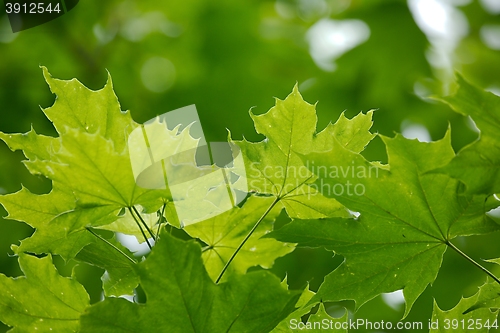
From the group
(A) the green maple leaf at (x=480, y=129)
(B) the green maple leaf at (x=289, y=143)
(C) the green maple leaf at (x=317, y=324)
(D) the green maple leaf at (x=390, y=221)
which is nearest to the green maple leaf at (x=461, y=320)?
(D) the green maple leaf at (x=390, y=221)

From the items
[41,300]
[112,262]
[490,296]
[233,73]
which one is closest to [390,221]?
[490,296]

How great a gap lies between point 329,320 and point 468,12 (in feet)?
9.41

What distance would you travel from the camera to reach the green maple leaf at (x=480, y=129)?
0.91 meters

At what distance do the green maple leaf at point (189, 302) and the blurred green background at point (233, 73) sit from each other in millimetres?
2109

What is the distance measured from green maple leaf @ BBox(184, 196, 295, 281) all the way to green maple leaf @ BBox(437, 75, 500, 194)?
469mm

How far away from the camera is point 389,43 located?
2.92 metres

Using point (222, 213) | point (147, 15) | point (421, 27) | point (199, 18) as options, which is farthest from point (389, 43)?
point (222, 213)

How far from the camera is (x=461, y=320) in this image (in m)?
1.26

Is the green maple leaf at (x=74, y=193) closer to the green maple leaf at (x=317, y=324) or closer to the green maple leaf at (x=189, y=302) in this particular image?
the green maple leaf at (x=189, y=302)

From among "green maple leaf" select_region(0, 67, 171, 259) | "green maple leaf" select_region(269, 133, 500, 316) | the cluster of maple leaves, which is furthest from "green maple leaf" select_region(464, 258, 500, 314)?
"green maple leaf" select_region(0, 67, 171, 259)

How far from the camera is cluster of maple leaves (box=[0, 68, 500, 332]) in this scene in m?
0.93

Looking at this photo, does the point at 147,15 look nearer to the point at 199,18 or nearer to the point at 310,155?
the point at 199,18

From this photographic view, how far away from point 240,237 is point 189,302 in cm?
38

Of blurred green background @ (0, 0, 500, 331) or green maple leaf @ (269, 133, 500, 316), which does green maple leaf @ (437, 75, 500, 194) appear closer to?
green maple leaf @ (269, 133, 500, 316)
